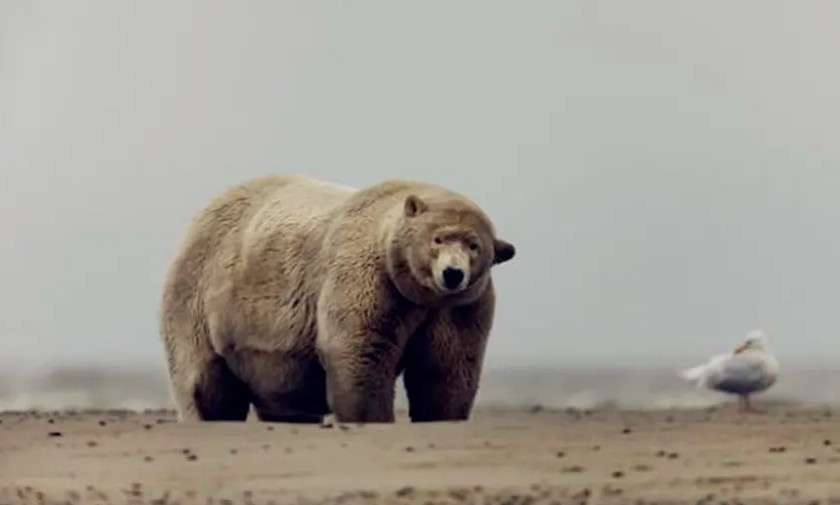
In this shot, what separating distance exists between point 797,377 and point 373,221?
4.12ft

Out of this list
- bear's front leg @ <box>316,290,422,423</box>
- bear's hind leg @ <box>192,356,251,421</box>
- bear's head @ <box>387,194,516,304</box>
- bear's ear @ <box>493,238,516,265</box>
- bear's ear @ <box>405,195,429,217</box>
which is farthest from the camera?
bear's hind leg @ <box>192,356,251,421</box>

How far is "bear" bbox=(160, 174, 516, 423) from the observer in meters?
3.30

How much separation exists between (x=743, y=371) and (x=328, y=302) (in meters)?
1.21

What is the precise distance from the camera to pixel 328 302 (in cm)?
350

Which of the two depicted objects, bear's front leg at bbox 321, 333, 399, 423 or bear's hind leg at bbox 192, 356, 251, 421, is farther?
bear's hind leg at bbox 192, 356, 251, 421

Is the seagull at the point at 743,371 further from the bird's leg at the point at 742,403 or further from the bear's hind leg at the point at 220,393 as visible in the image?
the bear's hind leg at the point at 220,393

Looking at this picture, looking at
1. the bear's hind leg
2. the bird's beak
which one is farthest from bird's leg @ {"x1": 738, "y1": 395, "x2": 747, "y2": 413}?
the bear's hind leg

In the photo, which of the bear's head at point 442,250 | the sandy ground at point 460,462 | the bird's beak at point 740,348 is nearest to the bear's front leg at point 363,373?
the bear's head at point 442,250

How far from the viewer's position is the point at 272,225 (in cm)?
377

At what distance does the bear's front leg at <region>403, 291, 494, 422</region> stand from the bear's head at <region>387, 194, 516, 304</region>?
92 millimetres

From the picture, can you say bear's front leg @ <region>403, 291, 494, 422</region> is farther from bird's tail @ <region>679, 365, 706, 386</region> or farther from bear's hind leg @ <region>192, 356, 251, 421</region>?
bird's tail @ <region>679, 365, 706, 386</region>

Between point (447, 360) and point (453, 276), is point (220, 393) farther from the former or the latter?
point (453, 276)

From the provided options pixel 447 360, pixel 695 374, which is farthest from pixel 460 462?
pixel 447 360

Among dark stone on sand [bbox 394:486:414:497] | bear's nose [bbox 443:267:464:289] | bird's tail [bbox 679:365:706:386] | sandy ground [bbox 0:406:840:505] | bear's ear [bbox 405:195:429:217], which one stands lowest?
dark stone on sand [bbox 394:486:414:497]
